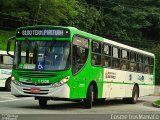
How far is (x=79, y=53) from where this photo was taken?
19.8 meters

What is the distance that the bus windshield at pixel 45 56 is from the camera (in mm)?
18906

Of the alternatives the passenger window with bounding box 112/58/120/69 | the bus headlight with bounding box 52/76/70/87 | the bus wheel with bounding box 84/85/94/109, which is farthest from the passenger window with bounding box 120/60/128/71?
the bus headlight with bounding box 52/76/70/87

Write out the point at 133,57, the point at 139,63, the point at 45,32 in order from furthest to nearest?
the point at 139,63, the point at 133,57, the point at 45,32

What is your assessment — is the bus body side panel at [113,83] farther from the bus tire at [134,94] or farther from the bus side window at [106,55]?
the bus tire at [134,94]

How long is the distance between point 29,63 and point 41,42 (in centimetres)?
95

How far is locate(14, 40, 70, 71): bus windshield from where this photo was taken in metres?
18.9

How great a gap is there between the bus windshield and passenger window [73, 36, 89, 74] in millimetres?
487

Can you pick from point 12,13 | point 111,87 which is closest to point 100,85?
point 111,87

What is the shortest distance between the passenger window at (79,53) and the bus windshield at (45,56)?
487 mm

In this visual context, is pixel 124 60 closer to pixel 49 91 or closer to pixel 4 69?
pixel 49 91

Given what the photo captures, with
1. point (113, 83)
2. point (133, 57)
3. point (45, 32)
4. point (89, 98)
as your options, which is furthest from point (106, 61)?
point (133, 57)

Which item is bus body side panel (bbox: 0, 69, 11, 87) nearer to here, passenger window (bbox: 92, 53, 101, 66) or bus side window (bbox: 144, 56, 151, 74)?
bus side window (bbox: 144, 56, 151, 74)

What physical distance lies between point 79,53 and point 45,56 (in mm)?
1565

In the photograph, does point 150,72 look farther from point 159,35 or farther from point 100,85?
point 159,35
